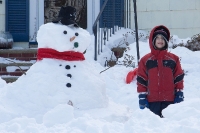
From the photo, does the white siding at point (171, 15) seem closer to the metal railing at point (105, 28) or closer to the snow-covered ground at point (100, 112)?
the metal railing at point (105, 28)

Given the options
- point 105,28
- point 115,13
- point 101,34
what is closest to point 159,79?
point 101,34

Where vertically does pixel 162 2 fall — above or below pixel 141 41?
above

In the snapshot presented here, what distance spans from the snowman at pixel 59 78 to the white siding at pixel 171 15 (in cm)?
572

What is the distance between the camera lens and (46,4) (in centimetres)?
1052

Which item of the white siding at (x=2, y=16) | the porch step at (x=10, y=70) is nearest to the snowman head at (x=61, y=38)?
the porch step at (x=10, y=70)

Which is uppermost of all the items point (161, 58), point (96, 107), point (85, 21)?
point (85, 21)

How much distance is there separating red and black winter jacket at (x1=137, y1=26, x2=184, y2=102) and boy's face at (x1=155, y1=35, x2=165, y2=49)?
0.05m

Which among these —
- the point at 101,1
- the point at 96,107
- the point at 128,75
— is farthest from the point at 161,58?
the point at 101,1

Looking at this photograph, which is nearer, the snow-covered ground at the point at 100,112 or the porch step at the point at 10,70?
the snow-covered ground at the point at 100,112

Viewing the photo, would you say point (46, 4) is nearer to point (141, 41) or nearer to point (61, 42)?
point (141, 41)

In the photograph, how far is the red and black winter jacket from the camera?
172 inches

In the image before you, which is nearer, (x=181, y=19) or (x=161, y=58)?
(x=161, y=58)

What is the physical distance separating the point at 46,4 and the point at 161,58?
6.51 meters

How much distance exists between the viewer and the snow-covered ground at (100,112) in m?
3.23
